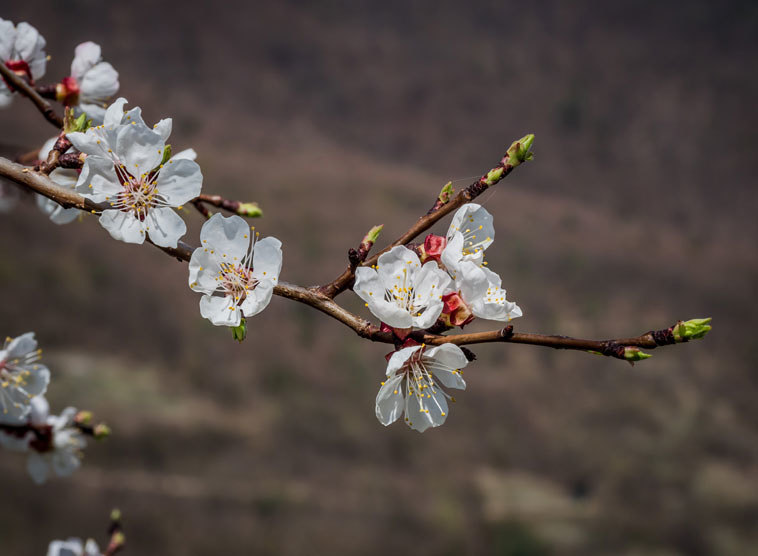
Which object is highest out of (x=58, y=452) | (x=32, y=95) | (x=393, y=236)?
(x=393, y=236)

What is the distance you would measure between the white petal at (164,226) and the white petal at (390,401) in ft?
0.67

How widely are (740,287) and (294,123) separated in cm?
421

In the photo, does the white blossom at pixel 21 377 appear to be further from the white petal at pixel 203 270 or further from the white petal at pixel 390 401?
the white petal at pixel 390 401

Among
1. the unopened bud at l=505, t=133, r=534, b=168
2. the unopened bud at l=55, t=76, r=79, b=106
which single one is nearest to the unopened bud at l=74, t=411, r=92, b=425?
the unopened bud at l=55, t=76, r=79, b=106

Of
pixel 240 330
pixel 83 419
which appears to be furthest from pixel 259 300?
pixel 83 419

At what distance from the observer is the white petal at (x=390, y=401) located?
0.49 m

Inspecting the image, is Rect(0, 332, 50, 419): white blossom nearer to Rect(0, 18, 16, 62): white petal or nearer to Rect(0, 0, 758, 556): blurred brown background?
Rect(0, 18, 16, 62): white petal

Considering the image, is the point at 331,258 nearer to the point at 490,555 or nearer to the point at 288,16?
the point at 490,555

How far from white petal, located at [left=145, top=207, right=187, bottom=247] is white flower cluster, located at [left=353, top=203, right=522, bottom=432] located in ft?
0.48

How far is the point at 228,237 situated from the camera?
515 millimetres

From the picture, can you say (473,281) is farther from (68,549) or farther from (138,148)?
(68,549)

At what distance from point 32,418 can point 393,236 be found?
344 cm

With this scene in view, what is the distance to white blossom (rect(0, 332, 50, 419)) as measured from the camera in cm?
68

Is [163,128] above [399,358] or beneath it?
above
